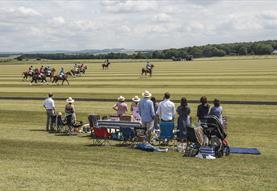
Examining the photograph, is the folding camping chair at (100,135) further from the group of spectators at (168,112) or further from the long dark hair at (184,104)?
the long dark hair at (184,104)

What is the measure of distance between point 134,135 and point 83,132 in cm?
393

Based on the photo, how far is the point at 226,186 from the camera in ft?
38.8

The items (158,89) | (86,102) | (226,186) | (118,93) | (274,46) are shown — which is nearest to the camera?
(226,186)

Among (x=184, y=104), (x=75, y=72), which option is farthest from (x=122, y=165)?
(x=75, y=72)

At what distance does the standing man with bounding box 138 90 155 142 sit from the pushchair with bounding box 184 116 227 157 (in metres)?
2.25

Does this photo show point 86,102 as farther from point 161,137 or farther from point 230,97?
point 161,137

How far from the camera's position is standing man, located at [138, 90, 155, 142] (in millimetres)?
17547

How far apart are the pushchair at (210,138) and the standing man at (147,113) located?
88.5 inches

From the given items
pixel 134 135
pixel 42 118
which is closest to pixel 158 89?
pixel 42 118

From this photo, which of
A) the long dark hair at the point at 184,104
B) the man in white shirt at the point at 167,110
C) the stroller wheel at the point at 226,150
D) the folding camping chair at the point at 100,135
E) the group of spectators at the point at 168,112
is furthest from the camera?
the folding camping chair at the point at 100,135

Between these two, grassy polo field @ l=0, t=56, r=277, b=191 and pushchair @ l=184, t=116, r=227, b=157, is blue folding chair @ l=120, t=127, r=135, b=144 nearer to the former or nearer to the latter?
grassy polo field @ l=0, t=56, r=277, b=191

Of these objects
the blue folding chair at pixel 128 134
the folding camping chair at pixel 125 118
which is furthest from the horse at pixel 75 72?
the blue folding chair at pixel 128 134

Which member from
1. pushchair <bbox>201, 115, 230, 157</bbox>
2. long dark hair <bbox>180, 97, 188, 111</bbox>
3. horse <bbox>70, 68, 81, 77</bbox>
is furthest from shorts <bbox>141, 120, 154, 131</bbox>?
horse <bbox>70, 68, 81, 77</bbox>

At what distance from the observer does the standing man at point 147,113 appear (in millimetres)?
17547
